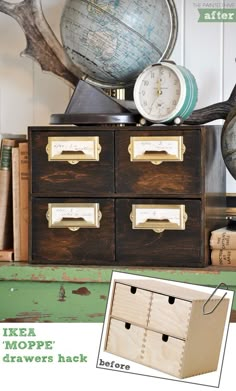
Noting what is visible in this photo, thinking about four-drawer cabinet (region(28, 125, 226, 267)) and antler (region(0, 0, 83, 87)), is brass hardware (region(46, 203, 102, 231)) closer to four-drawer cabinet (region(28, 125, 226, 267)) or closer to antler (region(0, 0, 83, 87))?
four-drawer cabinet (region(28, 125, 226, 267))

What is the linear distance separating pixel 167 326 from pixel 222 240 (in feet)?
1.62

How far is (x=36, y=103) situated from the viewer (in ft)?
7.65

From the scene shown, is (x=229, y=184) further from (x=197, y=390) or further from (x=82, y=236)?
(x=197, y=390)

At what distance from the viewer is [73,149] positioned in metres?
1.85

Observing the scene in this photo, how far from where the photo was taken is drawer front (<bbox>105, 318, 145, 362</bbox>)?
4.39 feet

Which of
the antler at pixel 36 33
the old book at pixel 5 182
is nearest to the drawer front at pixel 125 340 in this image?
the old book at pixel 5 182

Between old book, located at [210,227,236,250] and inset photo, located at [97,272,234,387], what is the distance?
392 mm

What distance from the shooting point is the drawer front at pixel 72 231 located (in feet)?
6.06

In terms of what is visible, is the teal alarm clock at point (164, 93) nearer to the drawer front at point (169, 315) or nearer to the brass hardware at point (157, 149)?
the brass hardware at point (157, 149)

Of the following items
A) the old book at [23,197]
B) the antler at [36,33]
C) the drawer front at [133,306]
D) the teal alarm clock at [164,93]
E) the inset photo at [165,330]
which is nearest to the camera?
the inset photo at [165,330]

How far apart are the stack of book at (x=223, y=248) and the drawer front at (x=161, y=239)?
0.16ft

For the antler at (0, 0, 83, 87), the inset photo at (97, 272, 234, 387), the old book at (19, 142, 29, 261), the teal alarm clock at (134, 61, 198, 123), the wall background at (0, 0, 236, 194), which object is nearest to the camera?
the inset photo at (97, 272, 234, 387)

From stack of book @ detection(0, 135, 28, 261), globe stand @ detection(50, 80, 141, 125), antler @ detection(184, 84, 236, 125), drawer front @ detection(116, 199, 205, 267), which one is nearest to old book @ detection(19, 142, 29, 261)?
stack of book @ detection(0, 135, 28, 261)

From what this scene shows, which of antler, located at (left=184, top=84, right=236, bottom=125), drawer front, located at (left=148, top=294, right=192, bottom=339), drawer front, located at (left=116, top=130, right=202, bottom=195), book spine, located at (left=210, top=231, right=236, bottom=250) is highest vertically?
antler, located at (left=184, top=84, right=236, bottom=125)
